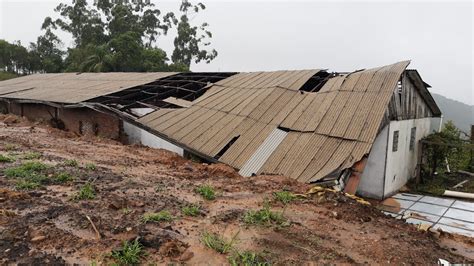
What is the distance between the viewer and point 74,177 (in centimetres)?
764

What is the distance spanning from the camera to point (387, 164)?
11.6 metres

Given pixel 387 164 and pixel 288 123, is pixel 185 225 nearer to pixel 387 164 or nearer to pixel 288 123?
pixel 288 123

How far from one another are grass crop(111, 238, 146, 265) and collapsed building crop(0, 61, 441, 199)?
4.99 metres

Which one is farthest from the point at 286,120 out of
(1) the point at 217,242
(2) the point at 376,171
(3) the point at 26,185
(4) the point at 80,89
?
(4) the point at 80,89

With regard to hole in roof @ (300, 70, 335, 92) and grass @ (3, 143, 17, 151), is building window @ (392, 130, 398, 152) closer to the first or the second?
hole in roof @ (300, 70, 335, 92)

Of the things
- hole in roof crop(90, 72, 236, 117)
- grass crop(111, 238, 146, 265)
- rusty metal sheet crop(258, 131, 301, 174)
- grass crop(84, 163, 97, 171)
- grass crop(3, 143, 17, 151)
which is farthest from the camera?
hole in roof crop(90, 72, 236, 117)

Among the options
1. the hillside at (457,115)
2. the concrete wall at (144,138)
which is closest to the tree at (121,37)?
the concrete wall at (144,138)

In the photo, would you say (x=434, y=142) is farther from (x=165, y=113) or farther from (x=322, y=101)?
(x=165, y=113)

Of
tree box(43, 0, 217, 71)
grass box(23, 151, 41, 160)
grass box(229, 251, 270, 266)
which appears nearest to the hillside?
tree box(43, 0, 217, 71)

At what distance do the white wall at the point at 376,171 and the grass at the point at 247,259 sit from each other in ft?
27.1

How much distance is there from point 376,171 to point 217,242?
334 inches

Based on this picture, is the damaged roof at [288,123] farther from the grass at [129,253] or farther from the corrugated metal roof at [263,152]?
the grass at [129,253]

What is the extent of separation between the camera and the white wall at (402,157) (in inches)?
463

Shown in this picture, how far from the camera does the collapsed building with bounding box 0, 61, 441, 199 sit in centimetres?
939
